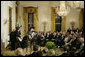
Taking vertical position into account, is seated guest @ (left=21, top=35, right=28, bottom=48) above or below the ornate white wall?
below

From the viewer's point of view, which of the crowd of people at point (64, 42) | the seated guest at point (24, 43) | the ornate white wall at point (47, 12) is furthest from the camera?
the ornate white wall at point (47, 12)

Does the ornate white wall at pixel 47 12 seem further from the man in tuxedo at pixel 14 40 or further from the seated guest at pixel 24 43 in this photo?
the man in tuxedo at pixel 14 40

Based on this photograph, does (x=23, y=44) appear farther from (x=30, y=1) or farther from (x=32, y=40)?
(x=30, y=1)

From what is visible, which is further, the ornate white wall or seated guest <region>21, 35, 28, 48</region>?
the ornate white wall

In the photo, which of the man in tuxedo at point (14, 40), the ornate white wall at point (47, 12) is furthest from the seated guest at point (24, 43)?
the ornate white wall at point (47, 12)

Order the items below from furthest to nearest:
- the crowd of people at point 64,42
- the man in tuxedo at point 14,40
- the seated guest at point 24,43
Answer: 1. the seated guest at point 24,43
2. the man in tuxedo at point 14,40
3. the crowd of people at point 64,42

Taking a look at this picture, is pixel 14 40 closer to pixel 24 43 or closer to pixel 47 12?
pixel 24 43

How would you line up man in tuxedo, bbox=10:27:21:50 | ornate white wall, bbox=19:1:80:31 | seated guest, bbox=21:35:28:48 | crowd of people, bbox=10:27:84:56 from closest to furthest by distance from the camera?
crowd of people, bbox=10:27:84:56
man in tuxedo, bbox=10:27:21:50
seated guest, bbox=21:35:28:48
ornate white wall, bbox=19:1:80:31

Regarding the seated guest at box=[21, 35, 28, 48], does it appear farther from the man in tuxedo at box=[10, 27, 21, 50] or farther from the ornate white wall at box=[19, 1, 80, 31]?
the ornate white wall at box=[19, 1, 80, 31]

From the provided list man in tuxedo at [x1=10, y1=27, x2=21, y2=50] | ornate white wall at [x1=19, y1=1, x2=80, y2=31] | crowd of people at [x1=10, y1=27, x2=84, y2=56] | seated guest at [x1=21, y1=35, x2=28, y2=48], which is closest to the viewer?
crowd of people at [x1=10, y1=27, x2=84, y2=56]

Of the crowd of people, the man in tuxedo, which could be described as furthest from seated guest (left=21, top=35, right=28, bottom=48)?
the man in tuxedo

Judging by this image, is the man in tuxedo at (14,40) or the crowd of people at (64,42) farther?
the man in tuxedo at (14,40)

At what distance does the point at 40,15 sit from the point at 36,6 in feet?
2.99

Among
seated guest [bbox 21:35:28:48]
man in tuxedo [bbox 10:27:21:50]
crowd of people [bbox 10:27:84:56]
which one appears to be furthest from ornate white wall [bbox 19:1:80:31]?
man in tuxedo [bbox 10:27:21:50]
